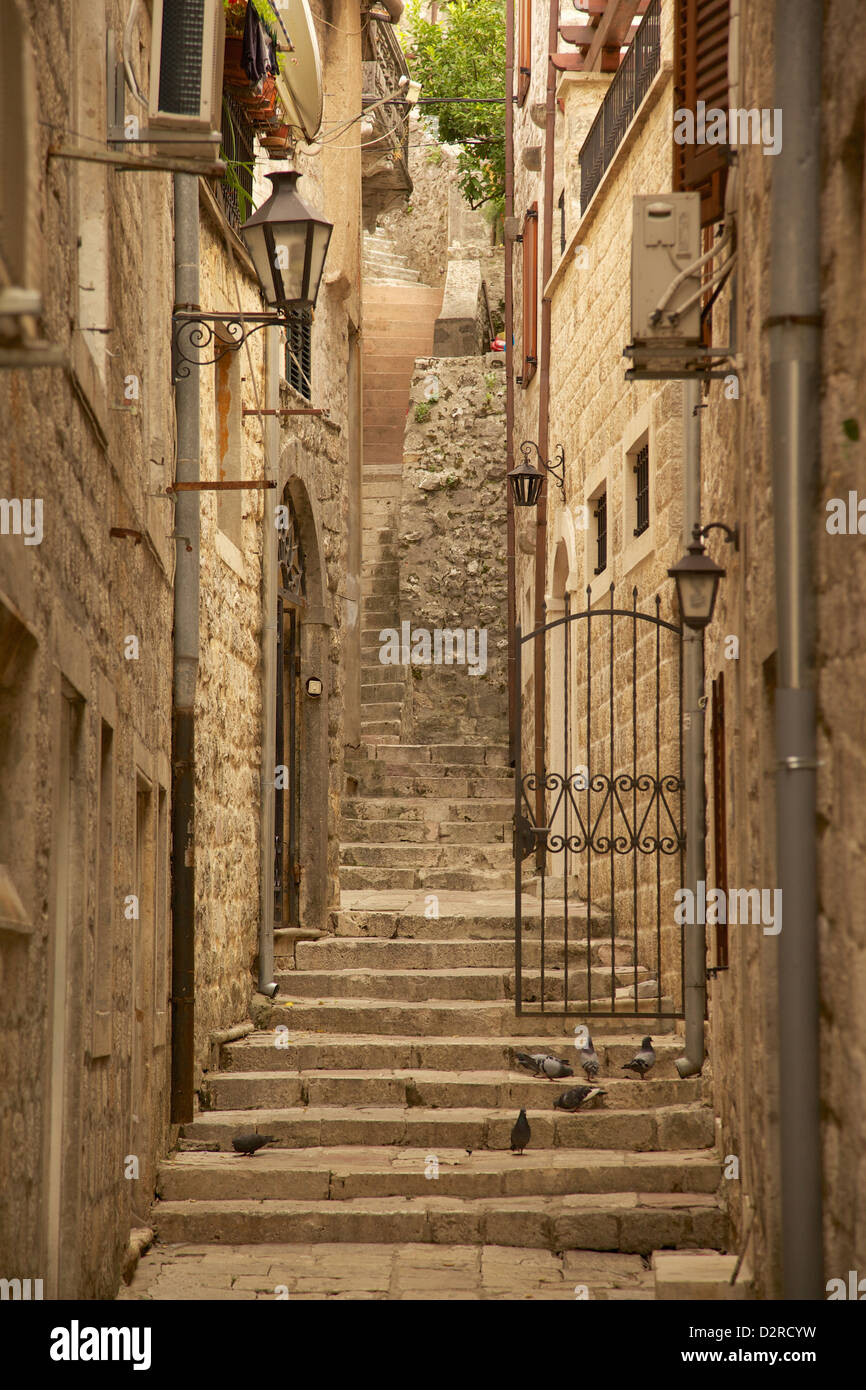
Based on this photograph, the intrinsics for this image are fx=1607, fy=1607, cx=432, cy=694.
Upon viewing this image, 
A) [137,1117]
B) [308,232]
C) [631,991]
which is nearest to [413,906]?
[631,991]

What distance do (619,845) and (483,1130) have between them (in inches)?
110

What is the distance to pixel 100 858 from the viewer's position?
18.6 ft

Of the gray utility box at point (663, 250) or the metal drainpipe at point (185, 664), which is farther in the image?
the metal drainpipe at point (185, 664)

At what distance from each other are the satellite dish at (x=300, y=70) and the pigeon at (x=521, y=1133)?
245 inches

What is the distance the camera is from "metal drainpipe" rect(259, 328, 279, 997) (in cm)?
1003

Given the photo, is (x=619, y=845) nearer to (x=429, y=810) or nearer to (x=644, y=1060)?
(x=644, y=1060)

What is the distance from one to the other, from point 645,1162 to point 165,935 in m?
2.58

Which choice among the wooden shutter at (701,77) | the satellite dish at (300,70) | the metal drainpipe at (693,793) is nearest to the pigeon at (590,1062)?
the metal drainpipe at (693,793)

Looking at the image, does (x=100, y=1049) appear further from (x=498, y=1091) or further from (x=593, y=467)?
(x=593, y=467)

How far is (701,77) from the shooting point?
773 centimetres

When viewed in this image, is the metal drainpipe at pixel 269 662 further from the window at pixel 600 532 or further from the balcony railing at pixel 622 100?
the balcony railing at pixel 622 100

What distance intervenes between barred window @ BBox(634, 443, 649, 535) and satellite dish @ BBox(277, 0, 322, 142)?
3035mm

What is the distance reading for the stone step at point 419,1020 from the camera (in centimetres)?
941

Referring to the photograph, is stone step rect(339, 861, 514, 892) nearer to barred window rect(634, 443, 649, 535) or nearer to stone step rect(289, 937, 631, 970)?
stone step rect(289, 937, 631, 970)
